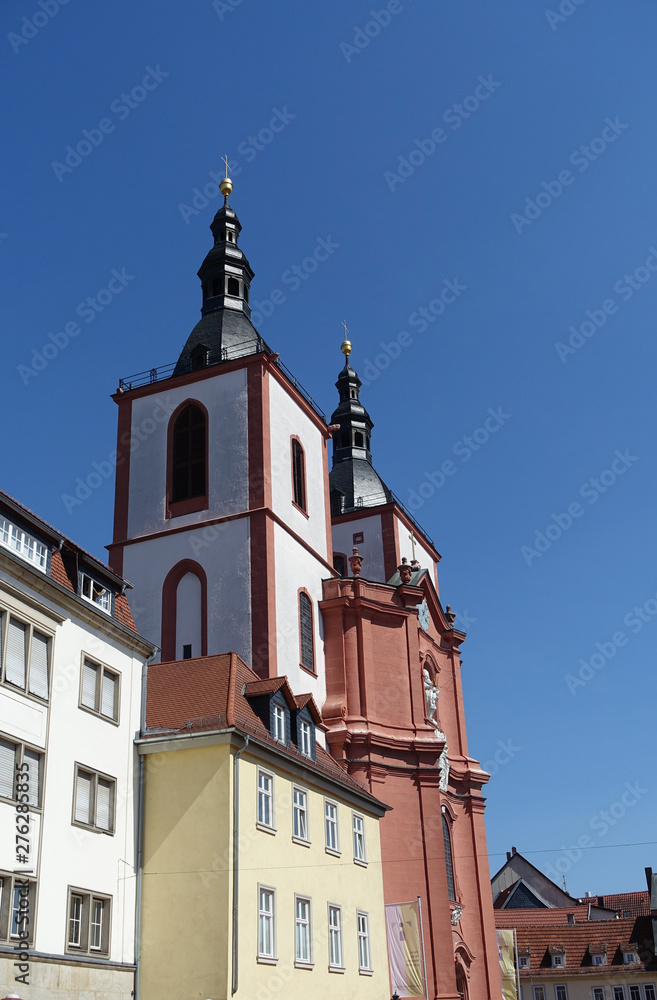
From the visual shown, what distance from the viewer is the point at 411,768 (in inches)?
1502

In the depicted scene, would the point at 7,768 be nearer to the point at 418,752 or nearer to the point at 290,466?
the point at 418,752

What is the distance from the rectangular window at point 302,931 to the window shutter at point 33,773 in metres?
7.14

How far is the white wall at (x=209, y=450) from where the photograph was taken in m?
38.0

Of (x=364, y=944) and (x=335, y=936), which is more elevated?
(x=335, y=936)

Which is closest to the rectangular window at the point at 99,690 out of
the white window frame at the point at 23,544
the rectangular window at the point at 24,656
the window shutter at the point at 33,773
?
the rectangular window at the point at 24,656

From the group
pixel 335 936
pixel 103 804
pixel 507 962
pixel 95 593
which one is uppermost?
pixel 95 593

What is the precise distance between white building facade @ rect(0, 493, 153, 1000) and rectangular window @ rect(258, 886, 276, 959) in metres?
2.57

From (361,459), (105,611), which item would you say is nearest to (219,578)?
(105,611)

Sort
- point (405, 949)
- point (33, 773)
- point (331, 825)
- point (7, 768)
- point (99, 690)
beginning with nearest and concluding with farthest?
point (7, 768) → point (33, 773) → point (99, 690) → point (331, 825) → point (405, 949)

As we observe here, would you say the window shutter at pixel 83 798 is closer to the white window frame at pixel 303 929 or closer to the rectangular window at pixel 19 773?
the rectangular window at pixel 19 773

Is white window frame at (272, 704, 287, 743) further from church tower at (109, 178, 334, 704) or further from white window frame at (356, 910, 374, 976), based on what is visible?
church tower at (109, 178, 334, 704)

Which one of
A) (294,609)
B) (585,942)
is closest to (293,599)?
(294,609)

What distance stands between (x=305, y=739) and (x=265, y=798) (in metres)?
4.46

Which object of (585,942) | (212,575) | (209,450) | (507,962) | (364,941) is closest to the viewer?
(364,941)
